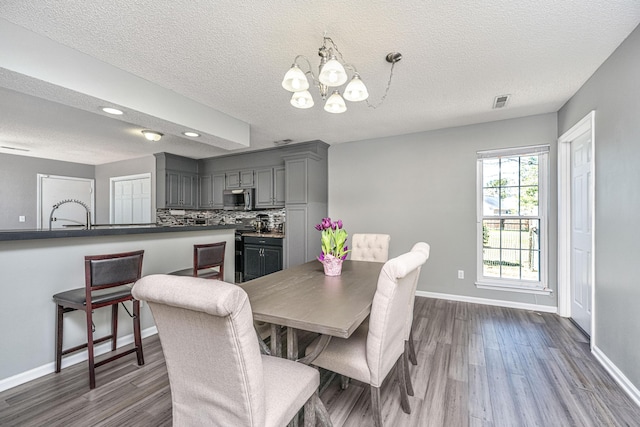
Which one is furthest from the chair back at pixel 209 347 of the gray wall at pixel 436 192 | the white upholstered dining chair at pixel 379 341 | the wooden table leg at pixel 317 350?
the gray wall at pixel 436 192

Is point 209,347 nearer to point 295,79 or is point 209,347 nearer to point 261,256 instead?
point 295,79

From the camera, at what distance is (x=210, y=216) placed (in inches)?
243

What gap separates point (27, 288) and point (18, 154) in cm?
530

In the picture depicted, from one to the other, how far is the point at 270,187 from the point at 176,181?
6.52 feet

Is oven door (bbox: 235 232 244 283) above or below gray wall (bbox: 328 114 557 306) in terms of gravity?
below

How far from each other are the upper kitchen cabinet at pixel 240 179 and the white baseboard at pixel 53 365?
314 cm

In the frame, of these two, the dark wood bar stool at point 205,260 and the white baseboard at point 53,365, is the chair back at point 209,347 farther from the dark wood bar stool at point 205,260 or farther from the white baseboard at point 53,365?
the white baseboard at point 53,365

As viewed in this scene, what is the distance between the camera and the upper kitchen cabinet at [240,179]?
208 inches

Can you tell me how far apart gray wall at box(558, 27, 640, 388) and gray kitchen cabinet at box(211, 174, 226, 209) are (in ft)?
17.8

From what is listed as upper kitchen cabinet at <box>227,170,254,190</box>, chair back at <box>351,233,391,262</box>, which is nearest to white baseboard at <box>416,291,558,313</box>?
chair back at <box>351,233,391,262</box>

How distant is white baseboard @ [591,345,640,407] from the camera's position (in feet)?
5.82

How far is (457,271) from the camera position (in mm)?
3789

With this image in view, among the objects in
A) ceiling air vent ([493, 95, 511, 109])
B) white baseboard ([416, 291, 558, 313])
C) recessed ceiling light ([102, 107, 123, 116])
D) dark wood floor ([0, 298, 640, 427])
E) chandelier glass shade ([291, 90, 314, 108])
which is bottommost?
dark wood floor ([0, 298, 640, 427])

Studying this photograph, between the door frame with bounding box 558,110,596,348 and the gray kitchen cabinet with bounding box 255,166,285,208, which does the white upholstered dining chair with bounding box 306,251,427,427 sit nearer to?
the door frame with bounding box 558,110,596,348
